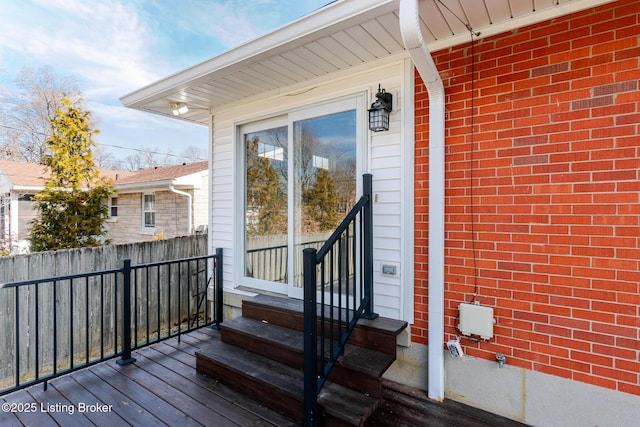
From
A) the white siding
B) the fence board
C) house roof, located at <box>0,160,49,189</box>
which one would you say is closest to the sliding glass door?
the white siding

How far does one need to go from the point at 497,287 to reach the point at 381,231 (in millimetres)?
895

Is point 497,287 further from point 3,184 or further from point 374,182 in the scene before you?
point 3,184

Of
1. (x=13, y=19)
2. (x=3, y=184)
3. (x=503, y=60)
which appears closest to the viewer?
(x=503, y=60)

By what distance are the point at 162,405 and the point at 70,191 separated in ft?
16.6

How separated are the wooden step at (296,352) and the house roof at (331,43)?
7.17ft

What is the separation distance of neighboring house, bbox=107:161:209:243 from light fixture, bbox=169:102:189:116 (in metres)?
3.99

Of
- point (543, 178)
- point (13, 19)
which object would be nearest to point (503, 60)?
point (543, 178)

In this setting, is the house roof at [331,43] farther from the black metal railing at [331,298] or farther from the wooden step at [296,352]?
the wooden step at [296,352]

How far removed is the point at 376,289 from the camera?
2.65m

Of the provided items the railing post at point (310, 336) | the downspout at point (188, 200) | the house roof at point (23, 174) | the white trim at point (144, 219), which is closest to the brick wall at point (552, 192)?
the railing post at point (310, 336)

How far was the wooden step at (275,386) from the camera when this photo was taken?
194 cm

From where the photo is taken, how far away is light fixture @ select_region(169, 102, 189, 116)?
3600mm

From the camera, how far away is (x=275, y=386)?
84.7 inches

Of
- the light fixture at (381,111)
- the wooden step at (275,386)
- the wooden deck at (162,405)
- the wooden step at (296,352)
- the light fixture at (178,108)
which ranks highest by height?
the light fixture at (178,108)
